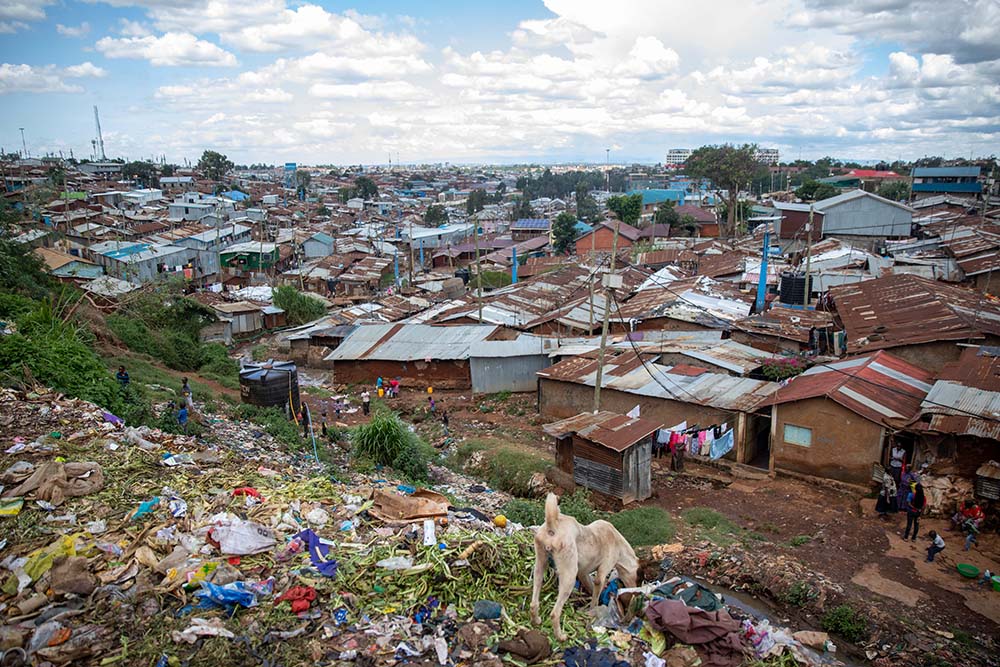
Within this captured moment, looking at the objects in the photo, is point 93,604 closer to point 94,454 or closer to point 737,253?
point 94,454

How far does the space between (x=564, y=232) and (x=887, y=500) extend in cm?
4221

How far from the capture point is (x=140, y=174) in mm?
89125

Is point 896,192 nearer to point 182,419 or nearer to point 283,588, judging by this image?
point 182,419

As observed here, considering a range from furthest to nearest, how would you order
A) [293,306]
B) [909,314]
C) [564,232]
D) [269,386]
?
1. [564,232]
2. [293,306]
3. [909,314]
4. [269,386]

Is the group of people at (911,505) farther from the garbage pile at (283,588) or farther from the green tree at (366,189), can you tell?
the green tree at (366,189)

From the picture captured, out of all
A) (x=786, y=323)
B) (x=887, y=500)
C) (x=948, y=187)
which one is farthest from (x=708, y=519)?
(x=948, y=187)

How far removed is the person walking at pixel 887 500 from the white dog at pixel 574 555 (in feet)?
24.9

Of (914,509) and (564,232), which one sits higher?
(564,232)

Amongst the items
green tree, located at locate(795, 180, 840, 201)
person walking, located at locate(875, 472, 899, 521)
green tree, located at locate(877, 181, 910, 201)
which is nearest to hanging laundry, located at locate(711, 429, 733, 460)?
person walking, located at locate(875, 472, 899, 521)

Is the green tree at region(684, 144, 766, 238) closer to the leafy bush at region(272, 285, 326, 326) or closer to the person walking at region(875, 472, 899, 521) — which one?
the leafy bush at region(272, 285, 326, 326)

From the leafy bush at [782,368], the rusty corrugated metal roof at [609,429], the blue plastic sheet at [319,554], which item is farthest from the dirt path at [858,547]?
the blue plastic sheet at [319,554]

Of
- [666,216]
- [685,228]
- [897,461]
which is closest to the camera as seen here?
[897,461]

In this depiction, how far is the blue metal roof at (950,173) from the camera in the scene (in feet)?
189

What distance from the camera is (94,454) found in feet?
26.0
